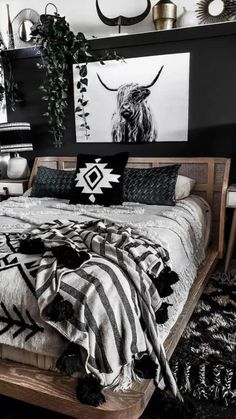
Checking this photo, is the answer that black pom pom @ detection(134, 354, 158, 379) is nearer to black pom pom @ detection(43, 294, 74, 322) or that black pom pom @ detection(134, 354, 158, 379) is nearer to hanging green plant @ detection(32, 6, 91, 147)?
black pom pom @ detection(43, 294, 74, 322)

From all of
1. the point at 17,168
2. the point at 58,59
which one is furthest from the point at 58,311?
the point at 58,59

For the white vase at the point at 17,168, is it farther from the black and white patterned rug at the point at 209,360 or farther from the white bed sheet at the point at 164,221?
the black and white patterned rug at the point at 209,360

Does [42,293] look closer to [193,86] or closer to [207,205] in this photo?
[207,205]

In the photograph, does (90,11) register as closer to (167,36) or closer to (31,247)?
(167,36)

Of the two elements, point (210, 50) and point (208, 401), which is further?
point (210, 50)

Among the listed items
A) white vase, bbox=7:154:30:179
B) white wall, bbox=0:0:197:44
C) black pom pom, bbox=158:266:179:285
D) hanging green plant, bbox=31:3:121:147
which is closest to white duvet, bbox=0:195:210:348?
black pom pom, bbox=158:266:179:285

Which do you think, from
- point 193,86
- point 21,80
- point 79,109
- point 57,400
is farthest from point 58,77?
point 57,400

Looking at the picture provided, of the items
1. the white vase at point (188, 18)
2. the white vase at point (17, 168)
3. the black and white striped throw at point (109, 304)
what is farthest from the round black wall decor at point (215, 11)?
the black and white striped throw at point (109, 304)

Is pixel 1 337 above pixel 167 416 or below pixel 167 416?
above

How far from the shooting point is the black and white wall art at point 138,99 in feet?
9.50

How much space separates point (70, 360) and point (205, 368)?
0.78m

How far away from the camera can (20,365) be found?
4.18ft

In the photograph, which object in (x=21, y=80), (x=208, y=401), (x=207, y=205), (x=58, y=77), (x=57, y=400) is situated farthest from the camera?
(x=21, y=80)

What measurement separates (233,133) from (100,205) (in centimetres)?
131
